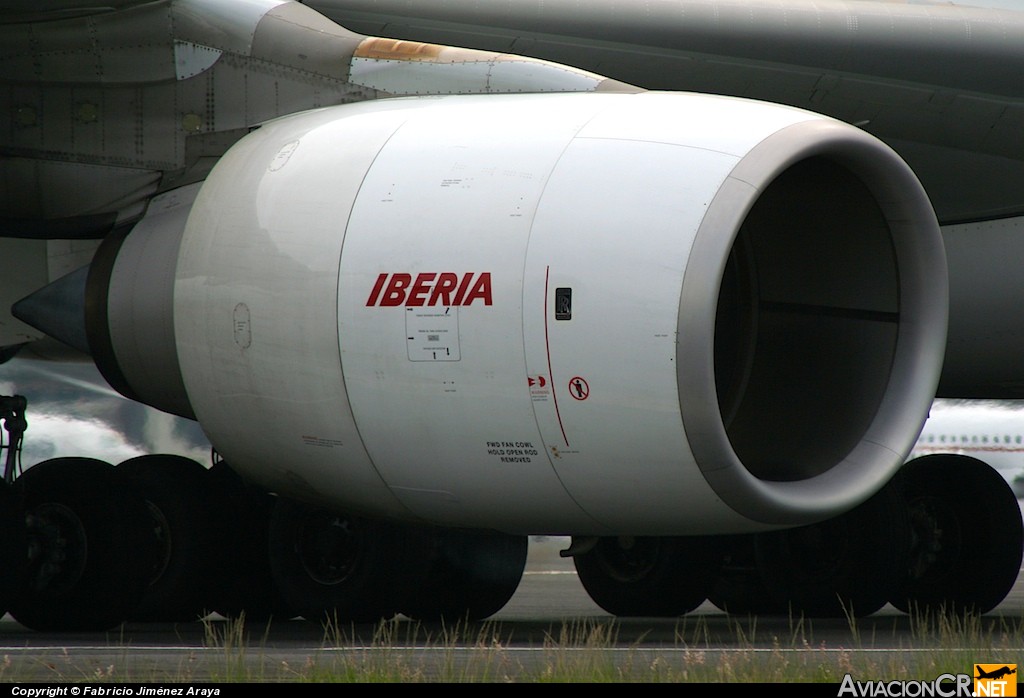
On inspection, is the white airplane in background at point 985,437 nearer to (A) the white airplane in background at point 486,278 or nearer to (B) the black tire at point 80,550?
(A) the white airplane in background at point 486,278

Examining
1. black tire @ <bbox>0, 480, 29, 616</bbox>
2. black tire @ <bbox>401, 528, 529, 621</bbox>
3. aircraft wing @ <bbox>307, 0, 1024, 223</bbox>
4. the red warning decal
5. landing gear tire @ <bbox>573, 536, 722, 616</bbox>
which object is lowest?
landing gear tire @ <bbox>573, 536, 722, 616</bbox>

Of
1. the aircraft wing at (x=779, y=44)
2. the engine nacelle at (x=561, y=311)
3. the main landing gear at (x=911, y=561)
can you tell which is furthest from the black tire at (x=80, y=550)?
the main landing gear at (x=911, y=561)

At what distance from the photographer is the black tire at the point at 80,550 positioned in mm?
7887

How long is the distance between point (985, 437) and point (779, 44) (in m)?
19.4

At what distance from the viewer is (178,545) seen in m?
8.77

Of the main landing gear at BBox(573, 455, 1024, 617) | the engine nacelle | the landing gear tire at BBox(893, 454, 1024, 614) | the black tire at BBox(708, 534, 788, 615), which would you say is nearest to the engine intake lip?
the engine nacelle

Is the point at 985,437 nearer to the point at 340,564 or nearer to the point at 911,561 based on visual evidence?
the point at 911,561

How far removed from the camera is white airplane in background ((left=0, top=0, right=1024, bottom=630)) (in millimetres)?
5641

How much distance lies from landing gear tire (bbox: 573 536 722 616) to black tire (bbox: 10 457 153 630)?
9.45 feet

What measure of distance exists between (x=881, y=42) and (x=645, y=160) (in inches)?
103

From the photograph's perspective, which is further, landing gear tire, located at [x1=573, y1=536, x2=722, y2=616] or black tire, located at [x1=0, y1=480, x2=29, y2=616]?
landing gear tire, located at [x1=573, y1=536, x2=722, y2=616]

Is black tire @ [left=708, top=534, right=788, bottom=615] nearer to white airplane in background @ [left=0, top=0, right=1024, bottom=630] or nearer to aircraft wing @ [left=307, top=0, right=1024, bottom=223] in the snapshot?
white airplane in background @ [left=0, top=0, right=1024, bottom=630]

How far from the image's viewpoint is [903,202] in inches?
245

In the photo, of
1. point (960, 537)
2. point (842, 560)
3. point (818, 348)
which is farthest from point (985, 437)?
point (818, 348)
